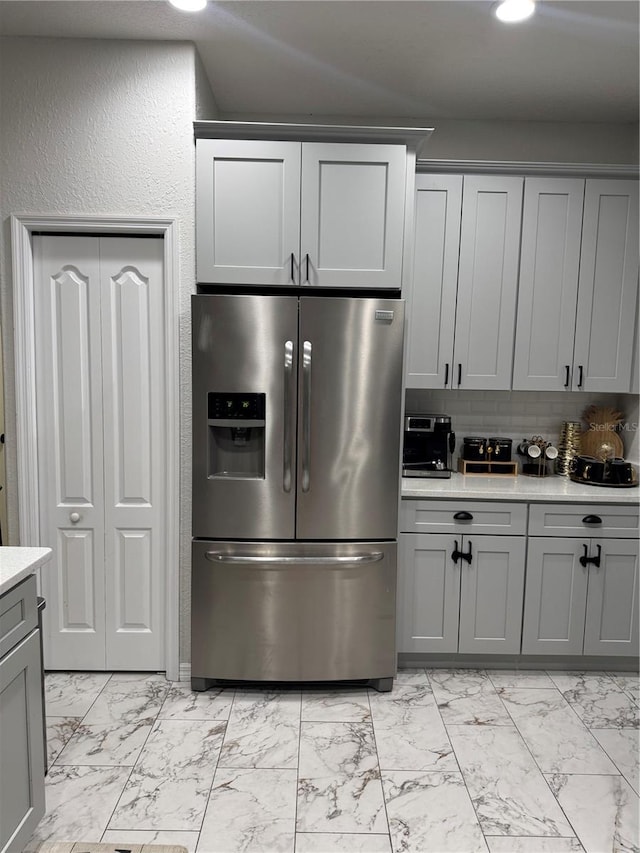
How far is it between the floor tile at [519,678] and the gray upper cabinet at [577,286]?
1.53 meters

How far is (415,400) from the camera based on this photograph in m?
3.40

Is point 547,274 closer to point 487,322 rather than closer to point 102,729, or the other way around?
point 487,322

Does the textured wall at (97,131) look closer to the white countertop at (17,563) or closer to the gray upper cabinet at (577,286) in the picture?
the white countertop at (17,563)

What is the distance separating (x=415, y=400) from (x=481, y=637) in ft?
4.56

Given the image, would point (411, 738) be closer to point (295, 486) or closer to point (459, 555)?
point (459, 555)

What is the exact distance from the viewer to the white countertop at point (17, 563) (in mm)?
1515

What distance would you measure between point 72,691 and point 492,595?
84.2 inches

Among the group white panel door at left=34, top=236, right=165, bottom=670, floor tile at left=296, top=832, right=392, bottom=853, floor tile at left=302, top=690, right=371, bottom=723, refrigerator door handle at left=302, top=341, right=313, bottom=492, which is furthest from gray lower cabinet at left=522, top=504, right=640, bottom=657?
white panel door at left=34, top=236, right=165, bottom=670

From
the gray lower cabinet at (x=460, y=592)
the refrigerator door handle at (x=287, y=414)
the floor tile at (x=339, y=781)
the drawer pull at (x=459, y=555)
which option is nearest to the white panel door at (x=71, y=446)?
the refrigerator door handle at (x=287, y=414)

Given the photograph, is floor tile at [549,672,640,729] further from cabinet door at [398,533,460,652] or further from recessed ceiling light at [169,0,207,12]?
recessed ceiling light at [169,0,207,12]

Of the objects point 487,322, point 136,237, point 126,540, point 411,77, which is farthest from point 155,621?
point 411,77

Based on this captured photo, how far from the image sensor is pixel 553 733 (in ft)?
7.91

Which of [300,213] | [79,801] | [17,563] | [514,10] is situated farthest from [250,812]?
[514,10]

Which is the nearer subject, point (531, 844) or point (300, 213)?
point (531, 844)
